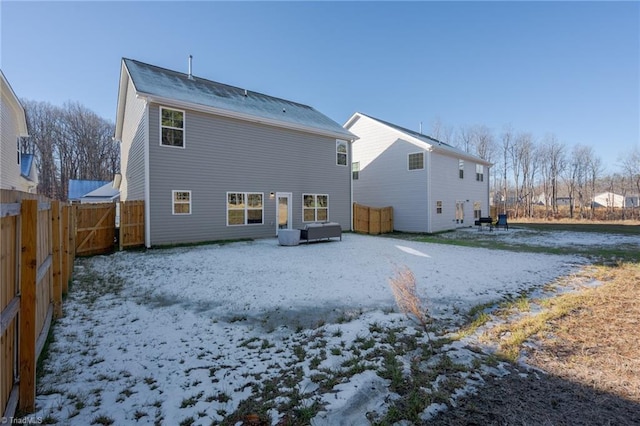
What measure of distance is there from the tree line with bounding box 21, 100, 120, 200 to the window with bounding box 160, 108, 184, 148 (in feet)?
110

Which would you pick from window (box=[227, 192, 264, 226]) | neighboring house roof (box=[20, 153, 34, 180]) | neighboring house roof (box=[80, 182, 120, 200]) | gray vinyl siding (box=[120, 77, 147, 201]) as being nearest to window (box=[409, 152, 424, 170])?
window (box=[227, 192, 264, 226])

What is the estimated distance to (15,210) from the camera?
215 centimetres

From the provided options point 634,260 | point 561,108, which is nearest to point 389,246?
point 634,260

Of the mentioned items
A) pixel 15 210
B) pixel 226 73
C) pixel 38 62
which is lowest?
pixel 15 210

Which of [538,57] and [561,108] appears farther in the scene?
[561,108]

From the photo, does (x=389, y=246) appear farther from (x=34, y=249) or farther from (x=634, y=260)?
(x=34, y=249)

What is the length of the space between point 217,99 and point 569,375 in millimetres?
14402

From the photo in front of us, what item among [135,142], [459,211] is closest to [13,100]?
[135,142]

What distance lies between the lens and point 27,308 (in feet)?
7.42

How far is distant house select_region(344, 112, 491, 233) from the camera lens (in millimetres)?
17672

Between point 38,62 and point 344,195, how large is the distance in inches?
560

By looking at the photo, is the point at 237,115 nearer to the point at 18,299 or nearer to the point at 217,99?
the point at 217,99

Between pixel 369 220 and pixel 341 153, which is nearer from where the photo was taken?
pixel 341 153

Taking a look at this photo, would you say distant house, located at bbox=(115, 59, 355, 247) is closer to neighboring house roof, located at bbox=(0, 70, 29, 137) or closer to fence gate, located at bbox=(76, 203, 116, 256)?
fence gate, located at bbox=(76, 203, 116, 256)
